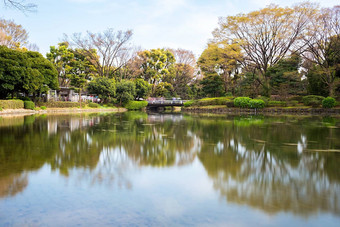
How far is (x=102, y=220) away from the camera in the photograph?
9.45 ft

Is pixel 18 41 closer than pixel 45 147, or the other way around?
pixel 45 147

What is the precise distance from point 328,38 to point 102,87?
2937 cm

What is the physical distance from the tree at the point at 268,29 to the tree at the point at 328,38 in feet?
3.54

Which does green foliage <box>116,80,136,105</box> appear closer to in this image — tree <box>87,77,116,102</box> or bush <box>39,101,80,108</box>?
tree <box>87,77,116,102</box>

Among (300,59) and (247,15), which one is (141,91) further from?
(300,59)

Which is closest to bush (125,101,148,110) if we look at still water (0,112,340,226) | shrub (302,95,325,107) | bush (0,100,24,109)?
bush (0,100,24,109)

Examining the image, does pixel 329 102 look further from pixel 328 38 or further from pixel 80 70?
pixel 80 70

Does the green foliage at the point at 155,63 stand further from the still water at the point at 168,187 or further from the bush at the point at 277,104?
the still water at the point at 168,187

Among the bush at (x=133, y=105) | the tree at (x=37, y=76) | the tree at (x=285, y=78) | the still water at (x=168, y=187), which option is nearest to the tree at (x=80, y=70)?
the tree at (x=37, y=76)

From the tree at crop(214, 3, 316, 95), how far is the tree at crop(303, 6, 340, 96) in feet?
3.54

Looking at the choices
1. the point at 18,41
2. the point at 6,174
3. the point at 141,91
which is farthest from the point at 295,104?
the point at 18,41

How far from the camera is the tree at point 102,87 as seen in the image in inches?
1524

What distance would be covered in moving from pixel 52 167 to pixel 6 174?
0.78 metres

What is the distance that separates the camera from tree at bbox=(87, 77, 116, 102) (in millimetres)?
38719
